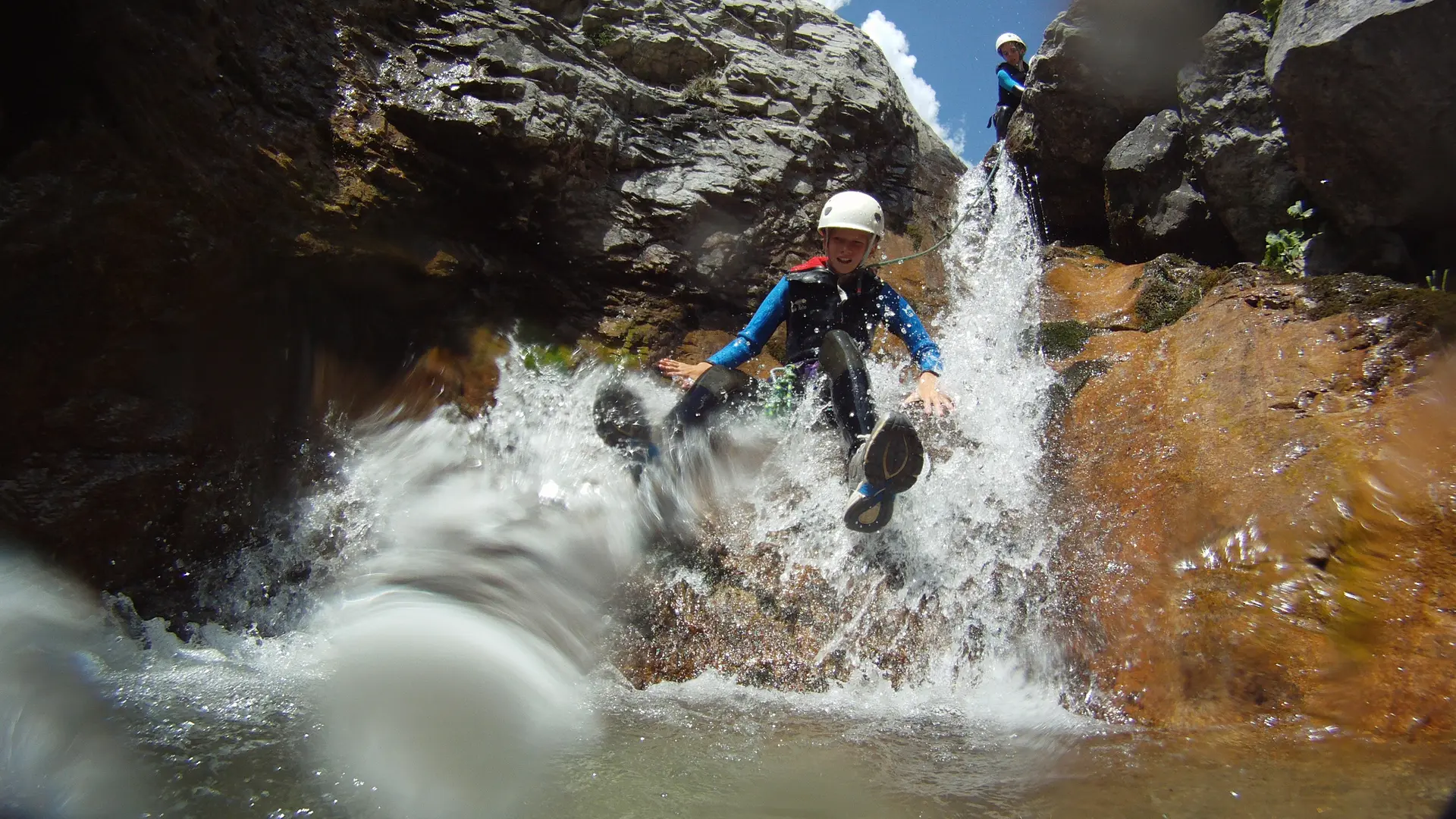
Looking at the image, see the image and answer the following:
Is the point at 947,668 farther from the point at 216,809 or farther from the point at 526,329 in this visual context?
the point at 526,329

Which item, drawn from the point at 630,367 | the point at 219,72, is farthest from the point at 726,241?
the point at 219,72

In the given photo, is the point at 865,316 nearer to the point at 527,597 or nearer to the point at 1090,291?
the point at 527,597

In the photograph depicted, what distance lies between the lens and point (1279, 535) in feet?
11.0

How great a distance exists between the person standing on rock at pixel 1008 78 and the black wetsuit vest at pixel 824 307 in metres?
6.71

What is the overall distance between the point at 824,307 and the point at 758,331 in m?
0.42

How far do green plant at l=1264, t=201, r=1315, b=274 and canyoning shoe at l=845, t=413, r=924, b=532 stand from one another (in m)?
3.78

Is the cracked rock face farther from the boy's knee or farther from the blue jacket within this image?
the boy's knee

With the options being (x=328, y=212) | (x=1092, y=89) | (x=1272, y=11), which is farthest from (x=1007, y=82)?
(x=328, y=212)

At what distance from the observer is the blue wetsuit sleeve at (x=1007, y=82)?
405 inches

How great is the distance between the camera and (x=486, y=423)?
5309 millimetres

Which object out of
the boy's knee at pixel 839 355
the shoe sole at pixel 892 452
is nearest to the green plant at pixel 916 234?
the boy's knee at pixel 839 355

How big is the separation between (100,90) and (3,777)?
314 cm

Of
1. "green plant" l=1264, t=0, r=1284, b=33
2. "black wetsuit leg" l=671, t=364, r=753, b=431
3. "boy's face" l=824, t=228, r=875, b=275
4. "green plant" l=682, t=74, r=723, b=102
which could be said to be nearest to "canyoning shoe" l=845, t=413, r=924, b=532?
"black wetsuit leg" l=671, t=364, r=753, b=431

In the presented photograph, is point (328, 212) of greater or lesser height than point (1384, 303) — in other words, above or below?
above
